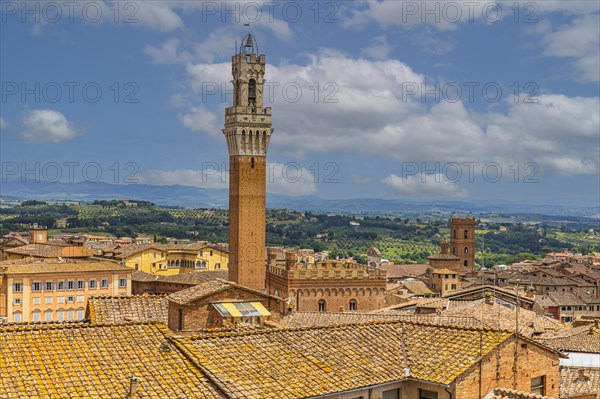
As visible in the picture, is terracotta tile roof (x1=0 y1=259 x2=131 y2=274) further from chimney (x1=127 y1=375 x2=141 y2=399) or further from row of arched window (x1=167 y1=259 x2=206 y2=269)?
chimney (x1=127 y1=375 x2=141 y2=399)

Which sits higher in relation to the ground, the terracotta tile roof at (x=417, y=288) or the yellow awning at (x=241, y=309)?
the yellow awning at (x=241, y=309)

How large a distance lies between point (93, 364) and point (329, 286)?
47.9 metres

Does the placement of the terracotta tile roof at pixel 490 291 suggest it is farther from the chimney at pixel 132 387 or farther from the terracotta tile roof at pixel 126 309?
the chimney at pixel 132 387

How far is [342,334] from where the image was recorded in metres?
14.6

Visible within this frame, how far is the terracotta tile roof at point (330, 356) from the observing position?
12.3 metres

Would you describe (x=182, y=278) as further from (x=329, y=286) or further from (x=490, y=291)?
(x=490, y=291)

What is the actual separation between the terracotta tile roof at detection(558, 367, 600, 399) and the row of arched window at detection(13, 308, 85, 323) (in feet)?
137

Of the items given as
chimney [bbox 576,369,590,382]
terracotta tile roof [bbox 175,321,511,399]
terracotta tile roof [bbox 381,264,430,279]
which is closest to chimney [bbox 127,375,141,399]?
terracotta tile roof [bbox 175,321,511,399]

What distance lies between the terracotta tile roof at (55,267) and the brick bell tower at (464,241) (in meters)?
58.3

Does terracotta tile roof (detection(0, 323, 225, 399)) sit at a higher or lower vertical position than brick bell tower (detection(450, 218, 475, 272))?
higher

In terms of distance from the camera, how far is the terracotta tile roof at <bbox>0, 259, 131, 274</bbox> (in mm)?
54162

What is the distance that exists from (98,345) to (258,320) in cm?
800

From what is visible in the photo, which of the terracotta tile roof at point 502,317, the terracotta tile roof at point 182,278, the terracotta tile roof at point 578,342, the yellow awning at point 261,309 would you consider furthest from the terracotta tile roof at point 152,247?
the yellow awning at point 261,309

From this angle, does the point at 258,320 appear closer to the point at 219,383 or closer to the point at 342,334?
the point at 342,334
